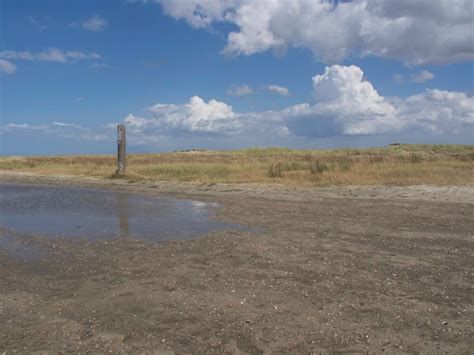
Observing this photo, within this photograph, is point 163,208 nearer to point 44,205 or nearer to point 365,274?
point 44,205

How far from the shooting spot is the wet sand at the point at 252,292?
4.79 meters

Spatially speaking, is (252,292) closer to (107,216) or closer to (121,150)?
(107,216)

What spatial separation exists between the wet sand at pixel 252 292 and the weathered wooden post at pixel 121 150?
17432 millimetres

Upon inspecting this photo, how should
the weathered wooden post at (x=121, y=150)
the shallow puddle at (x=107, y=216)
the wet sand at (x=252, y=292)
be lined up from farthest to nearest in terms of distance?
the weathered wooden post at (x=121, y=150) → the shallow puddle at (x=107, y=216) → the wet sand at (x=252, y=292)

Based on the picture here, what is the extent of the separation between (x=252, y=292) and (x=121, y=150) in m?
22.6

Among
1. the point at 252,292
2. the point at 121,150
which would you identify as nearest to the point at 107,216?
the point at 252,292

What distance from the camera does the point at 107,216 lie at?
13469mm

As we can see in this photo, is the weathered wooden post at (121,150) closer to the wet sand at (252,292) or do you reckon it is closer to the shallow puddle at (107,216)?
the shallow puddle at (107,216)

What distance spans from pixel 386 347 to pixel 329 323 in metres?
0.74

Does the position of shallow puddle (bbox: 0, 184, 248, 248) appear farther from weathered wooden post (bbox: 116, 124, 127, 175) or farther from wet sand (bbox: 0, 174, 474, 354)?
weathered wooden post (bbox: 116, 124, 127, 175)

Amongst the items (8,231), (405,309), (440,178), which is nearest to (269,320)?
(405,309)

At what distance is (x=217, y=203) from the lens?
54.4ft

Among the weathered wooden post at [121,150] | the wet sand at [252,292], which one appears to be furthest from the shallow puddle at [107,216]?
the weathered wooden post at [121,150]

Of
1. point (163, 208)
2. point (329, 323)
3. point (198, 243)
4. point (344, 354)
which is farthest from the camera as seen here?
point (163, 208)
